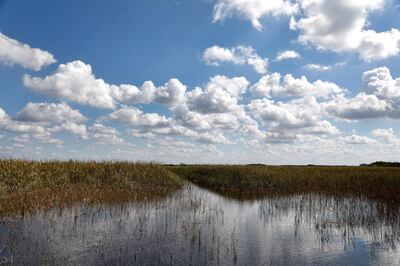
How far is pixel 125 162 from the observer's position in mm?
32031

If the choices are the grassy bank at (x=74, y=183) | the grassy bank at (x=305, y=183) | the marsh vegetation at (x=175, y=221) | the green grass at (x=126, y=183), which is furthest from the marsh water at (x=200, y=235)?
the grassy bank at (x=305, y=183)

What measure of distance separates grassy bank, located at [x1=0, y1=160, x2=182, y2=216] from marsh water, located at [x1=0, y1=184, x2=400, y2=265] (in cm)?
208

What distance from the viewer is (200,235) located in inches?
519

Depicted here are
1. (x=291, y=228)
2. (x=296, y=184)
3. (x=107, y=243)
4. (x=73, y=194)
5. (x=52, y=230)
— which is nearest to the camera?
(x=107, y=243)

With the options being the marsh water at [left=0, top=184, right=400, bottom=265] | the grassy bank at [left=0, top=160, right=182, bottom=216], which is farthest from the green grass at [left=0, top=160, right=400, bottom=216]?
the marsh water at [left=0, top=184, right=400, bottom=265]

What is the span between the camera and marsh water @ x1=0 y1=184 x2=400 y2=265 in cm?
1048

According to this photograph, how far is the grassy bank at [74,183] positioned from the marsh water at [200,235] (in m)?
2.08

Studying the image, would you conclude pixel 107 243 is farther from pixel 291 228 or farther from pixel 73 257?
pixel 291 228

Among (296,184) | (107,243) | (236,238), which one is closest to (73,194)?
(107,243)

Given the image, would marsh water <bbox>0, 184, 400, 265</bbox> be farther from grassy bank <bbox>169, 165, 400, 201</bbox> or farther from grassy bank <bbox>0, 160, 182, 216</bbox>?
grassy bank <bbox>169, 165, 400, 201</bbox>

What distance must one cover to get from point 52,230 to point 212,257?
612 centimetres

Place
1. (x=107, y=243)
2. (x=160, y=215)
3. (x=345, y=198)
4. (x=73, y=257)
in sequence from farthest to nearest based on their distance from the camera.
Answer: (x=345, y=198)
(x=160, y=215)
(x=107, y=243)
(x=73, y=257)

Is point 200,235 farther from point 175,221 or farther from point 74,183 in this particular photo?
point 74,183

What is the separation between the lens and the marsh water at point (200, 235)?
413 inches
